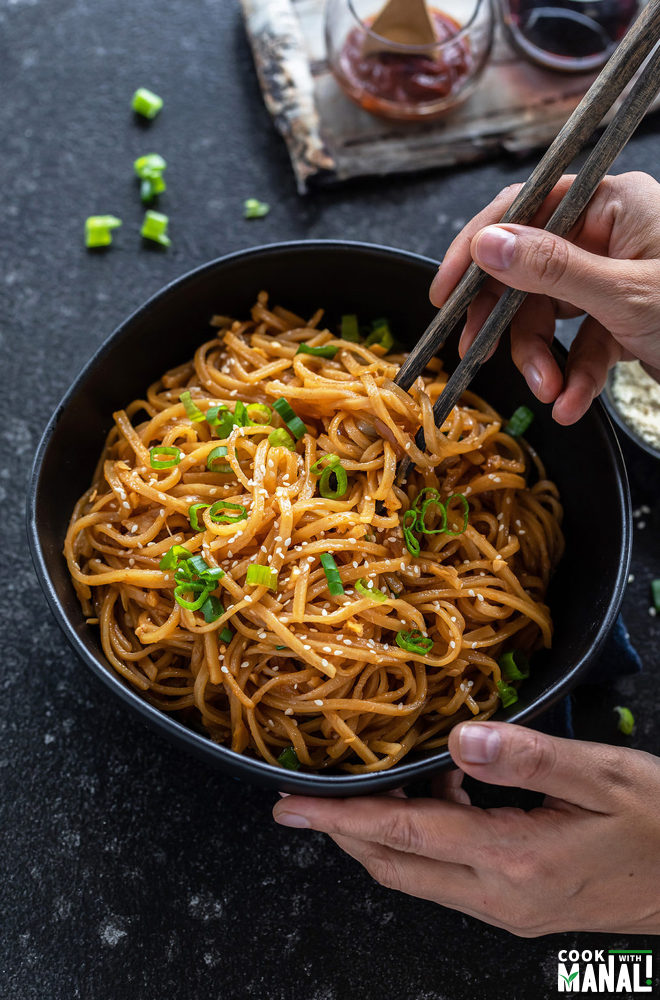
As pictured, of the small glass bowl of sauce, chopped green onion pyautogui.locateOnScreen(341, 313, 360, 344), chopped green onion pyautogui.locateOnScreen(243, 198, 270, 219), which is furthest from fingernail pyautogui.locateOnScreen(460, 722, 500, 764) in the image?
the small glass bowl of sauce

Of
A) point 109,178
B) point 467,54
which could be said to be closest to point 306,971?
point 109,178

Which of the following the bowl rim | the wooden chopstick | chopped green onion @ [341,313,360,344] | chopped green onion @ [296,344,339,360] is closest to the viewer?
the wooden chopstick

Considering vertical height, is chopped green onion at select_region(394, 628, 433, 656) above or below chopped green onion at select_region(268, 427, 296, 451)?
below

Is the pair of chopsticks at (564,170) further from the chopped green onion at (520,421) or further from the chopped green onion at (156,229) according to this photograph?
the chopped green onion at (156,229)

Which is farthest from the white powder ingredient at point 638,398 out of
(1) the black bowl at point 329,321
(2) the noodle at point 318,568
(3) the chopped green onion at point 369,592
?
(3) the chopped green onion at point 369,592

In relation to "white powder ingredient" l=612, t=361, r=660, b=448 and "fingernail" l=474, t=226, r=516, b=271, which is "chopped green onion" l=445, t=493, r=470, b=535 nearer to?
"fingernail" l=474, t=226, r=516, b=271

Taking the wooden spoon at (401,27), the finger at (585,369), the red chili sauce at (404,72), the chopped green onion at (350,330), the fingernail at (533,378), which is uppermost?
the wooden spoon at (401,27)

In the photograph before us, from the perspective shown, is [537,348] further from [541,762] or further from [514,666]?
[541,762]
